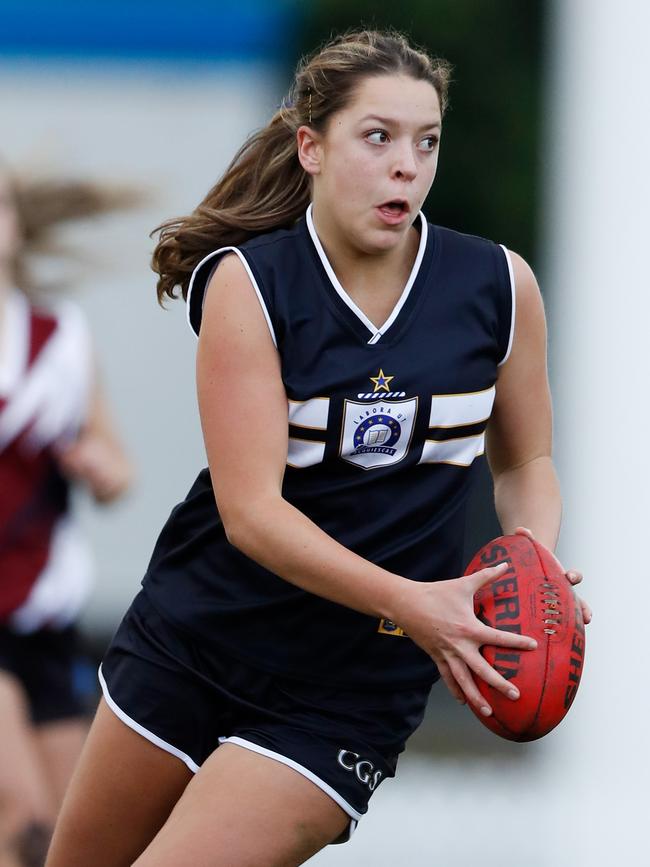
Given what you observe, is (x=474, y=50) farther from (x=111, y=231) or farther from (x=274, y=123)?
(x=274, y=123)

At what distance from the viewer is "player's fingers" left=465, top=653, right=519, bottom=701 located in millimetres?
2961

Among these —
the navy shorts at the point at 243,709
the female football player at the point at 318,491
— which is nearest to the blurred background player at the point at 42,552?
the female football player at the point at 318,491

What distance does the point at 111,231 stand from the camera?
27.0 ft

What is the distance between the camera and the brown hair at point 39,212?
5980 mm

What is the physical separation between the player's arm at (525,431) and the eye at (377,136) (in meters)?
0.39

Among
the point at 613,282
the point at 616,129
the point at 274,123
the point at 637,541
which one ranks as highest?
the point at 274,123

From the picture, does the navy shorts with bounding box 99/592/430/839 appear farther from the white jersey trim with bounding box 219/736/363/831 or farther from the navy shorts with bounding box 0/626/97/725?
the navy shorts with bounding box 0/626/97/725

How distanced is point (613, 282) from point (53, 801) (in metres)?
4.27

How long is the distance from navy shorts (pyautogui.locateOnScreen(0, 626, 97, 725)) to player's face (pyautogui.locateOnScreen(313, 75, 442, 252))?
2.52m

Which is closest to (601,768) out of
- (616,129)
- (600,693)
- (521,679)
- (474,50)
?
(600,693)

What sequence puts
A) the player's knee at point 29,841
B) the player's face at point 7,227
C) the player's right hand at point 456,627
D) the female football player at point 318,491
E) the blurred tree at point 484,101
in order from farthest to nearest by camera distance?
the blurred tree at point 484,101 → the player's face at point 7,227 → the player's knee at point 29,841 → the female football player at point 318,491 → the player's right hand at point 456,627

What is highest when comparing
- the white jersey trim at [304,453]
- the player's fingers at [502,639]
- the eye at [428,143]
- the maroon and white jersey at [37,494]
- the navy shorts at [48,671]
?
the eye at [428,143]

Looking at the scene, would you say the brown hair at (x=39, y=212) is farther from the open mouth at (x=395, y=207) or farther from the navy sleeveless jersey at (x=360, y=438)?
the open mouth at (x=395, y=207)

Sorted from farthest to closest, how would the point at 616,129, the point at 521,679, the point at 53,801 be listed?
the point at 616,129
the point at 53,801
the point at 521,679
